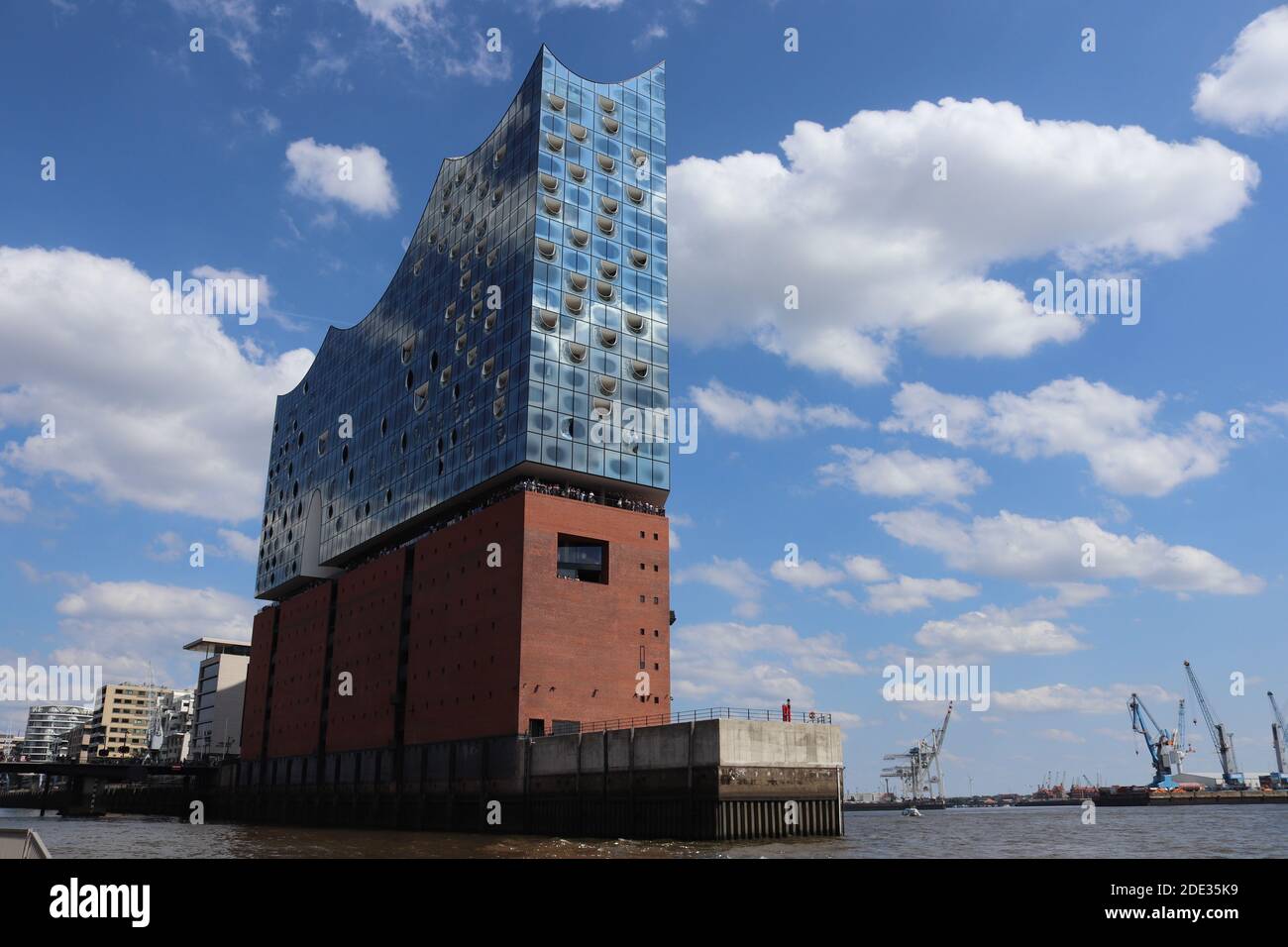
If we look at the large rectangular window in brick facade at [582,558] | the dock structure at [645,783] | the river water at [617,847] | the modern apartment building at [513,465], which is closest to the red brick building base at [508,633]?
the modern apartment building at [513,465]

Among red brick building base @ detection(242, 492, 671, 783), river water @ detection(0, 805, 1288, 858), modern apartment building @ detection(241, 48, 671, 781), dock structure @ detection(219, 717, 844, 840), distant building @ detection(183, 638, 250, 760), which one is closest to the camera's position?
river water @ detection(0, 805, 1288, 858)

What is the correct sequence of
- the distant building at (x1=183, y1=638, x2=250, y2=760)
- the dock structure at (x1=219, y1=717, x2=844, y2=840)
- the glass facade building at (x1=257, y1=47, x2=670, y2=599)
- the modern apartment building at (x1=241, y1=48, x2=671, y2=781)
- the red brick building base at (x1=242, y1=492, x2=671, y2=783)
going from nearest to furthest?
the dock structure at (x1=219, y1=717, x2=844, y2=840)
the red brick building base at (x1=242, y1=492, x2=671, y2=783)
the modern apartment building at (x1=241, y1=48, x2=671, y2=781)
the glass facade building at (x1=257, y1=47, x2=670, y2=599)
the distant building at (x1=183, y1=638, x2=250, y2=760)

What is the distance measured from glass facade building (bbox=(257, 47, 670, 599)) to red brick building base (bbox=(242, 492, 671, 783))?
4.87 meters

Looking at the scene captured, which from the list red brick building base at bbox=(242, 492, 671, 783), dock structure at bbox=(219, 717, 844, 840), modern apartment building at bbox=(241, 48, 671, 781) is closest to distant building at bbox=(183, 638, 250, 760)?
modern apartment building at bbox=(241, 48, 671, 781)

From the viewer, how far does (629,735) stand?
57.2 m

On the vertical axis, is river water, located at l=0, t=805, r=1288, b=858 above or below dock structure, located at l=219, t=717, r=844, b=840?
below

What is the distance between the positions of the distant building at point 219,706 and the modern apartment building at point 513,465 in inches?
2649

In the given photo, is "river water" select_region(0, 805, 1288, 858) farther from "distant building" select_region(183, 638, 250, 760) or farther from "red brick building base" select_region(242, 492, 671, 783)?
"distant building" select_region(183, 638, 250, 760)

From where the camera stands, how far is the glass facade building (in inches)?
3009

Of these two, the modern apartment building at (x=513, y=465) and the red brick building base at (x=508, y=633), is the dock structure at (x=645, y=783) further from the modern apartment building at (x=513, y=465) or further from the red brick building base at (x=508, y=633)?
the modern apartment building at (x=513, y=465)

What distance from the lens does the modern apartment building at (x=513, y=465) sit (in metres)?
69.9
